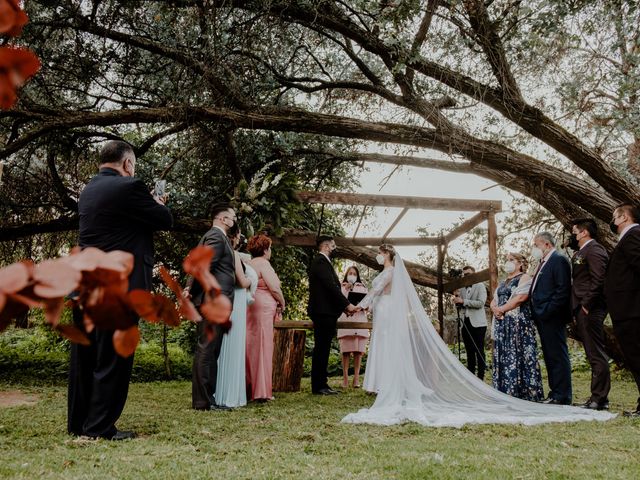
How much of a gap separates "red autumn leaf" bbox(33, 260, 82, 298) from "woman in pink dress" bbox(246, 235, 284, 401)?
22.5 feet

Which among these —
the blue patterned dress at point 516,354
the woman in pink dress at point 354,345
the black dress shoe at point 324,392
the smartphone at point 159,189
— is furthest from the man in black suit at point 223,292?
the blue patterned dress at point 516,354

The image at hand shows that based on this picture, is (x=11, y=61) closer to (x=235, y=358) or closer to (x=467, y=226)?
(x=235, y=358)

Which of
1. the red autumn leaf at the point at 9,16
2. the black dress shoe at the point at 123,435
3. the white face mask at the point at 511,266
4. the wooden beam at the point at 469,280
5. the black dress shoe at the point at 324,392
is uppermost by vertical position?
the white face mask at the point at 511,266

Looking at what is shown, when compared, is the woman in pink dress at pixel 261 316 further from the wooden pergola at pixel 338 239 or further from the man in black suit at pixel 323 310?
the wooden pergola at pixel 338 239

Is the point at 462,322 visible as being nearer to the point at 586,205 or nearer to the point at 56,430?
the point at 586,205

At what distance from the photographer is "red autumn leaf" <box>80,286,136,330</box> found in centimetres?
80

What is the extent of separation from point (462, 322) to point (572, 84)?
4261 mm

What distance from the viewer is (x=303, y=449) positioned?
3.91 meters

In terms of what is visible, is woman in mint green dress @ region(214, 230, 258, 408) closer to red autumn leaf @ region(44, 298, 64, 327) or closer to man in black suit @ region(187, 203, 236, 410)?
man in black suit @ region(187, 203, 236, 410)

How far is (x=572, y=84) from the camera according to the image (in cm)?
809

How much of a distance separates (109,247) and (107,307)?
3720 millimetres

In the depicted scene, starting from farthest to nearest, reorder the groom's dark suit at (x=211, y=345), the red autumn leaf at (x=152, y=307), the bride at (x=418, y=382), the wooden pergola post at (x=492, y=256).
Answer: the wooden pergola post at (x=492, y=256), the groom's dark suit at (x=211, y=345), the bride at (x=418, y=382), the red autumn leaf at (x=152, y=307)

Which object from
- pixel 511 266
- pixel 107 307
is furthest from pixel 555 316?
pixel 107 307

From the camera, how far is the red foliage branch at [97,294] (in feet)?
2.37
